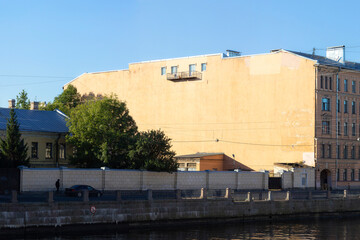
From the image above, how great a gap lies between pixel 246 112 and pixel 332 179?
12.7 meters

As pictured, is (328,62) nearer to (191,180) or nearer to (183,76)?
(183,76)

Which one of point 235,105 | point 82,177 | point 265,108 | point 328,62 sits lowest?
point 82,177

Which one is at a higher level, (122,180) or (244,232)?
(122,180)

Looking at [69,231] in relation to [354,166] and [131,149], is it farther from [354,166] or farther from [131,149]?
[354,166]

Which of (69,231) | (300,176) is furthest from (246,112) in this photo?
(69,231)

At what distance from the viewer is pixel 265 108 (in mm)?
74625

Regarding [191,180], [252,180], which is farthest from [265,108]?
[191,180]

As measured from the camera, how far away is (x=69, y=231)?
39.9 m

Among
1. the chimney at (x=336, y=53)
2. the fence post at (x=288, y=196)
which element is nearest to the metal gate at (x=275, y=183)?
the fence post at (x=288, y=196)

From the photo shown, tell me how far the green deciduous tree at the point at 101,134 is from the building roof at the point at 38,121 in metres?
1.89

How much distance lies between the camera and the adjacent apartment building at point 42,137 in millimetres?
61116

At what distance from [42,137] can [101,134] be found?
21.5 feet

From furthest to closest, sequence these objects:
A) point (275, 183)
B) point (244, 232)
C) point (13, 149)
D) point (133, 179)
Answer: point (275, 183) < point (133, 179) < point (13, 149) < point (244, 232)

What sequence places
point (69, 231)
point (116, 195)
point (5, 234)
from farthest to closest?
point (116, 195) < point (69, 231) < point (5, 234)
